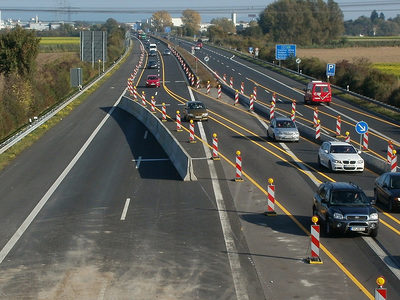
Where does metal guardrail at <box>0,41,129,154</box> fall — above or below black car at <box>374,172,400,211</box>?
below

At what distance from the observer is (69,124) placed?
4575 centimetres

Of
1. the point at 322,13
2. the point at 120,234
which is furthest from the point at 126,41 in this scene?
the point at 120,234

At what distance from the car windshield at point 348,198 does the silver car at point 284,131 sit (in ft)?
56.9

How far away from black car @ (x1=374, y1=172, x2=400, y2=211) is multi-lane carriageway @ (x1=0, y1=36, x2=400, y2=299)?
16.0 inches

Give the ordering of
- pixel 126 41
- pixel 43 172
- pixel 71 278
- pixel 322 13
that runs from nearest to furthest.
Result: 1. pixel 71 278
2. pixel 43 172
3. pixel 126 41
4. pixel 322 13

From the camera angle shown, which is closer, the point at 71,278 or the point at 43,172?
the point at 71,278

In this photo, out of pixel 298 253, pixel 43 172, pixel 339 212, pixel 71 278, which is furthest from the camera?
pixel 43 172

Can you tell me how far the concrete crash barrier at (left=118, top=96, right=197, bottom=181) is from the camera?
2790cm

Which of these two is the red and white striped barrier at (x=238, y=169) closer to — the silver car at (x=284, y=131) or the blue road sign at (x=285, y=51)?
the silver car at (x=284, y=131)

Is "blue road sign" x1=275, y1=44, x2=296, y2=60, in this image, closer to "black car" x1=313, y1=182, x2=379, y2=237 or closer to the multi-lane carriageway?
the multi-lane carriageway

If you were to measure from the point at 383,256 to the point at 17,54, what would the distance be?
50.5m

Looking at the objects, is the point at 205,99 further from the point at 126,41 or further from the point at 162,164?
the point at 126,41

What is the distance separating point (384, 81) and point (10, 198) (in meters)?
46.2

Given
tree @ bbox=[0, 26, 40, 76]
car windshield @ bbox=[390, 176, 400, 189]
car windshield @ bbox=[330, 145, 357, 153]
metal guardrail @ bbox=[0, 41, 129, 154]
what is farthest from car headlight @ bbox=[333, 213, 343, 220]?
tree @ bbox=[0, 26, 40, 76]
